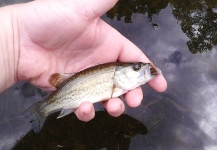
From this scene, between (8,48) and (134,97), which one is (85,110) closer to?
(134,97)

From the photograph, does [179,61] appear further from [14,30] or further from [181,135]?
[14,30]

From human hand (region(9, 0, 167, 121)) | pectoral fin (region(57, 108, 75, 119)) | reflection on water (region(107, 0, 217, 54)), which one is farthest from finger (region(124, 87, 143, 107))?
reflection on water (region(107, 0, 217, 54))

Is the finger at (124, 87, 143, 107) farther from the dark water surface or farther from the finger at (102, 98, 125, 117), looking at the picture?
the dark water surface

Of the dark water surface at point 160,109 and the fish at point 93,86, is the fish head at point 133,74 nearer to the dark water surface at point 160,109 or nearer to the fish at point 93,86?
the fish at point 93,86

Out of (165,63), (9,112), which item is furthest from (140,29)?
(9,112)

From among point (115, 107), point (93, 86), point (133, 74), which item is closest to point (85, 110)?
point (115, 107)

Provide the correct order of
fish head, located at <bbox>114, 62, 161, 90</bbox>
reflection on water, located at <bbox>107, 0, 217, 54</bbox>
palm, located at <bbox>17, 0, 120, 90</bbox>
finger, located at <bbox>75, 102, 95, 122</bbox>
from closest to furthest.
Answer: finger, located at <bbox>75, 102, 95, 122</bbox> → fish head, located at <bbox>114, 62, 161, 90</bbox> → palm, located at <bbox>17, 0, 120, 90</bbox> → reflection on water, located at <bbox>107, 0, 217, 54</bbox>

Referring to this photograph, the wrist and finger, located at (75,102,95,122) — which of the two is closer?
finger, located at (75,102,95,122)
